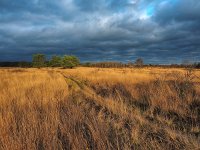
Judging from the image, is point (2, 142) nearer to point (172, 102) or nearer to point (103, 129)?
point (103, 129)

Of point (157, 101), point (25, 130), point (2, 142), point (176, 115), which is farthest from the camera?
point (157, 101)

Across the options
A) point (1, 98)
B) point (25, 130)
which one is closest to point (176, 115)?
point (25, 130)

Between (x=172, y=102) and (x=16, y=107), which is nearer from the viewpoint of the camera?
(x=16, y=107)

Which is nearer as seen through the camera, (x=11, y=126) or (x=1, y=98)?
(x=11, y=126)

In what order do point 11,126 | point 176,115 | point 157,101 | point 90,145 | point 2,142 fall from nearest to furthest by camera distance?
point 2,142 < point 90,145 < point 11,126 < point 176,115 < point 157,101

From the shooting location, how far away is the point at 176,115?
24.1ft

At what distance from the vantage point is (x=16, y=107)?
763 cm

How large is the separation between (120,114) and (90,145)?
2.36m

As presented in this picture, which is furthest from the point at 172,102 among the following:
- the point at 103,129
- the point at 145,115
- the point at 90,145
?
the point at 90,145

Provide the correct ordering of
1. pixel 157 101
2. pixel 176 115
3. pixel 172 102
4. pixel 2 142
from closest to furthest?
pixel 2 142
pixel 176 115
pixel 172 102
pixel 157 101

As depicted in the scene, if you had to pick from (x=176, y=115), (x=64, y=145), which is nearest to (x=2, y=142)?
(x=64, y=145)

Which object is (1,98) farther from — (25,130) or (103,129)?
(103,129)

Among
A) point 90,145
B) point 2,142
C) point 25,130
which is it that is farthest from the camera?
point 25,130

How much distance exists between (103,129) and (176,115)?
3.22 meters
